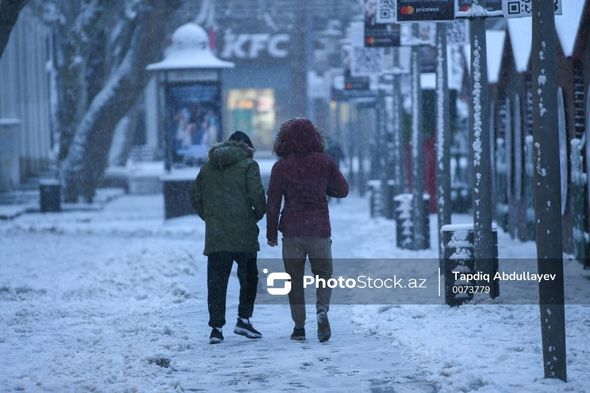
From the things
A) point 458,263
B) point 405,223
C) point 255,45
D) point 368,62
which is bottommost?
point 405,223

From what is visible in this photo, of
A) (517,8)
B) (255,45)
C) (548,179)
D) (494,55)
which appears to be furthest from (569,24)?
(255,45)

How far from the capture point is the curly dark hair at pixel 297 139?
1040 cm

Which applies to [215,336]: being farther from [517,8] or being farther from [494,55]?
[494,55]

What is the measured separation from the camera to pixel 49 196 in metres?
30.7

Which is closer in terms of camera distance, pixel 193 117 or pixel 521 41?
pixel 521 41

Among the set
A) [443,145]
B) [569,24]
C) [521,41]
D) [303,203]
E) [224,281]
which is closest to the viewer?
[303,203]

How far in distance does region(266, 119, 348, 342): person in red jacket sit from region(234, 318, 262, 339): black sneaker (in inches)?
20.2

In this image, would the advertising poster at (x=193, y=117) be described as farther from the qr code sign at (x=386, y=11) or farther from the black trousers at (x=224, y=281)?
the black trousers at (x=224, y=281)

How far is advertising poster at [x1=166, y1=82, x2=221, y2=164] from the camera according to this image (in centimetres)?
2612

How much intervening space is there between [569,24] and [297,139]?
719cm

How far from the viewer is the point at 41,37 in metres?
45.6

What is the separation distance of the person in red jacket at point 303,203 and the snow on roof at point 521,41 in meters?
9.83

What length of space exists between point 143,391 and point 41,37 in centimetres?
3868

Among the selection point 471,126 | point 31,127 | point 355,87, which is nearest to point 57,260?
point 471,126
